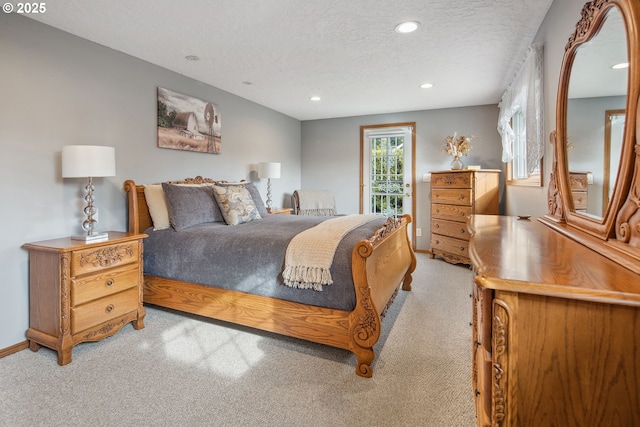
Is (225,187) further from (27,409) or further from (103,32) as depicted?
(27,409)

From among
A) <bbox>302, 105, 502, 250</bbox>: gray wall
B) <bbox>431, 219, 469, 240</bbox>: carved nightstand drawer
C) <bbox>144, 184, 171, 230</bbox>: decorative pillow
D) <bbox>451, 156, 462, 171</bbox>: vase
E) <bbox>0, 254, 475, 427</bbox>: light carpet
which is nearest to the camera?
<bbox>0, 254, 475, 427</bbox>: light carpet

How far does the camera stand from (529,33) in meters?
2.49

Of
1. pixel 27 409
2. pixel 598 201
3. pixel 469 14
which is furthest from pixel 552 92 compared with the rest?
pixel 27 409

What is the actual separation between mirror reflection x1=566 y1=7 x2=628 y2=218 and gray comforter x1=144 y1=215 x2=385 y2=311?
1.20m

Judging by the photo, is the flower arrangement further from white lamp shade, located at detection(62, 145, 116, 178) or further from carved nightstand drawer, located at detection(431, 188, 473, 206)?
white lamp shade, located at detection(62, 145, 116, 178)

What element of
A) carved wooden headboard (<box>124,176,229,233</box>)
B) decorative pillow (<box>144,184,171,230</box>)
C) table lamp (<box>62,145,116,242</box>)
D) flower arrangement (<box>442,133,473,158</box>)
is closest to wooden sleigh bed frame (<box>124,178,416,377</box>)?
carved wooden headboard (<box>124,176,229,233</box>)

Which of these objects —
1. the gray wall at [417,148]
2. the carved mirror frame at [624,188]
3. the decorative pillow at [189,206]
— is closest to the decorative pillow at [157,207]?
the decorative pillow at [189,206]

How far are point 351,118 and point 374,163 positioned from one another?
2.87 feet

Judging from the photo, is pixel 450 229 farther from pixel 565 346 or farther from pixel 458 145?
pixel 565 346

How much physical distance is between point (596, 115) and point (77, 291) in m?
2.94

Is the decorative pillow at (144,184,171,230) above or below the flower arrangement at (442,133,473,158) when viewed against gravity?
below

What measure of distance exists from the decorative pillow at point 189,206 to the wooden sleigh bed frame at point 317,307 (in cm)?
31

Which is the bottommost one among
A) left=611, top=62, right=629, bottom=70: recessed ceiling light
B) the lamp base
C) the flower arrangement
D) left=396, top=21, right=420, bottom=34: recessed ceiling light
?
the lamp base

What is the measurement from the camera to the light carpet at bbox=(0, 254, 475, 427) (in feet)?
5.14
